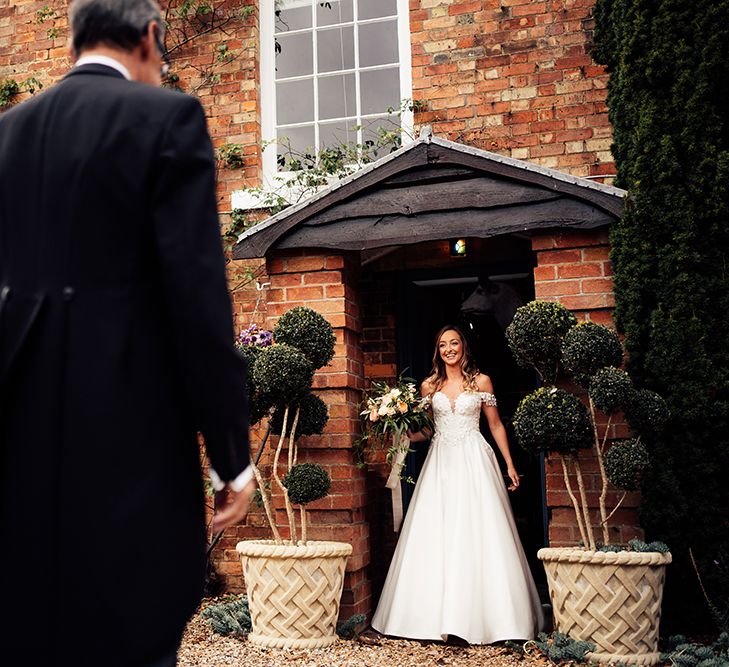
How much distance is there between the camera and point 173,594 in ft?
4.95

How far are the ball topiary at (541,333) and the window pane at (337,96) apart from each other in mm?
3033

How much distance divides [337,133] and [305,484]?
3.38 m

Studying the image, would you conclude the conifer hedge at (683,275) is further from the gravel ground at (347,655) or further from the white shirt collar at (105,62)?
the white shirt collar at (105,62)

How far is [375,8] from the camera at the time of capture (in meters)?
7.23

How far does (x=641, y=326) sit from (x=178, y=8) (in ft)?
16.1

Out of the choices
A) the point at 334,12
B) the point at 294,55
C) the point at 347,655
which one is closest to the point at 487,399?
the point at 347,655

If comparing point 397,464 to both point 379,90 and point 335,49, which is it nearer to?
point 379,90

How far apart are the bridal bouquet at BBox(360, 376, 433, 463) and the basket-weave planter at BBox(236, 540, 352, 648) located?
2.96 feet

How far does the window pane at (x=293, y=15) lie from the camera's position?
7.45m

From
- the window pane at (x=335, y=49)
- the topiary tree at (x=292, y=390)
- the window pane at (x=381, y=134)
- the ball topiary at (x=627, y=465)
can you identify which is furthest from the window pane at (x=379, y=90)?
the ball topiary at (x=627, y=465)

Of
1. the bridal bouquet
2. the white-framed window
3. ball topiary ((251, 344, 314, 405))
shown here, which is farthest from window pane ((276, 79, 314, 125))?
ball topiary ((251, 344, 314, 405))

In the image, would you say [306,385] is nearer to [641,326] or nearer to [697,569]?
[641,326]

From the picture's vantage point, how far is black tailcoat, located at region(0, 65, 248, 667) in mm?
1455

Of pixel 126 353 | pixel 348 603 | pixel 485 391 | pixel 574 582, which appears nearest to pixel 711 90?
pixel 485 391
